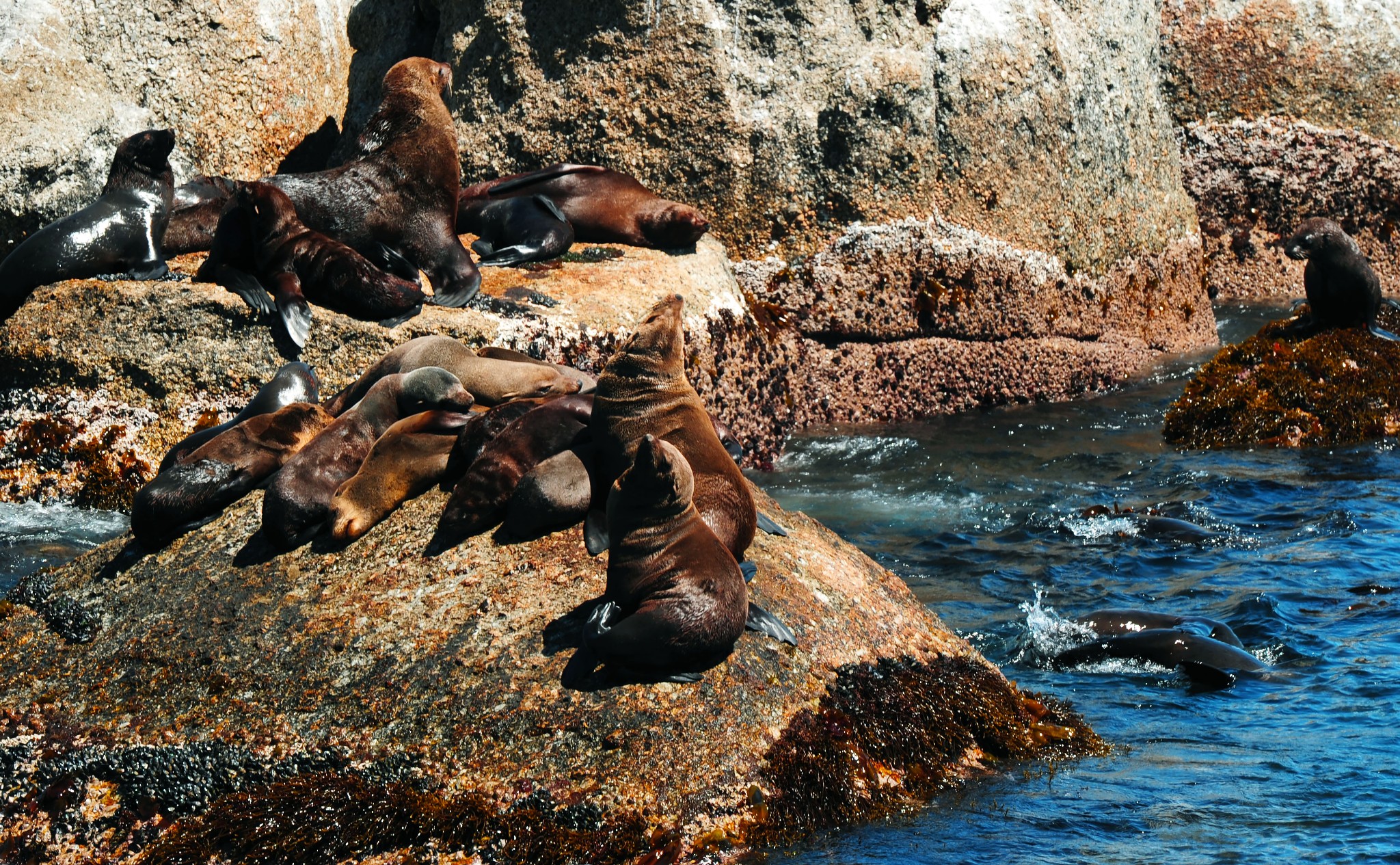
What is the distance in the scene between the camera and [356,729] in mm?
4828

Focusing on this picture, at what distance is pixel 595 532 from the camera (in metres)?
5.53

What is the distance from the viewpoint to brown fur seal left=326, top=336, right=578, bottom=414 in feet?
22.9

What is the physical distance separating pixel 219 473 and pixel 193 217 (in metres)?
4.50

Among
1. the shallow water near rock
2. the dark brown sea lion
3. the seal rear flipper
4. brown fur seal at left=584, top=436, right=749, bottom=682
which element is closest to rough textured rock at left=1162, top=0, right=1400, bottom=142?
the shallow water near rock

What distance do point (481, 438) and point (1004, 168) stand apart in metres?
8.30

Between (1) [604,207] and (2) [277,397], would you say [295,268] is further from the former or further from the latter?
(1) [604,207]

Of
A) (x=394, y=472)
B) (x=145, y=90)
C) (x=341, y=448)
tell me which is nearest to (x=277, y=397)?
(x=341, y=448)

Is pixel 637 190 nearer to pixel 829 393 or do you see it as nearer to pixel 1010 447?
pixel 829 393

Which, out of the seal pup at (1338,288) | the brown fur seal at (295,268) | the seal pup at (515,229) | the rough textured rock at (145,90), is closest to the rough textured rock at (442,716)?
the brown fur seal at (295,268)

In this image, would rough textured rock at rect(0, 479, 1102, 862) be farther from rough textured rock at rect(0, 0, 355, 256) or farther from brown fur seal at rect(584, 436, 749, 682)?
rough textured rock at rect(0, 0, 355, 256)

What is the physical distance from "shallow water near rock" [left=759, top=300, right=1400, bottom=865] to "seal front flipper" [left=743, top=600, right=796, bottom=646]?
79 centimetres

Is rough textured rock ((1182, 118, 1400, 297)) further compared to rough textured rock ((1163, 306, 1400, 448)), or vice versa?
rough textured rock ((1182, 118, 1400, 297))

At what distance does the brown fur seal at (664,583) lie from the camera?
4.82 metres

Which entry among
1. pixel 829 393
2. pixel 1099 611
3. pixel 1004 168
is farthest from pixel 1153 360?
pixel 1099 611
